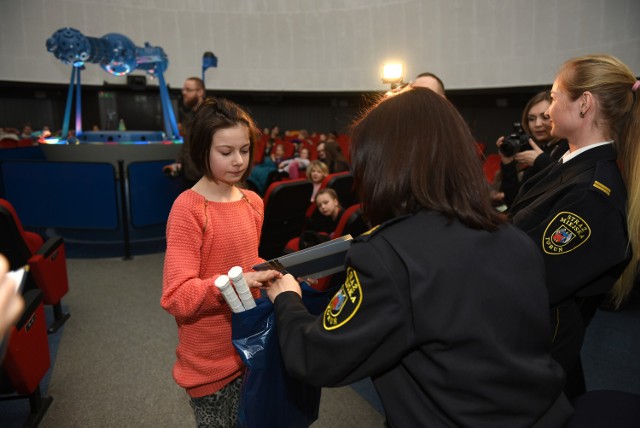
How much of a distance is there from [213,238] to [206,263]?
8 centimetres

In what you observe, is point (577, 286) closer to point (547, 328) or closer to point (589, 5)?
point (547, 328)

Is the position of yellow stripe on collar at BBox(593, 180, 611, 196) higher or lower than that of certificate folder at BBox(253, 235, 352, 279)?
higher

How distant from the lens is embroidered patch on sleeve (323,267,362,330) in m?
0.85

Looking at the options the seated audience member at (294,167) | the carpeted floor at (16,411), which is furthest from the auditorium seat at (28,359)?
the seated audience member at (294,167)

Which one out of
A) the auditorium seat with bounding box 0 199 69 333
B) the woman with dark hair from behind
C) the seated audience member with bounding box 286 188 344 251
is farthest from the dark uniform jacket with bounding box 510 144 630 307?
the auditorium seat with bounding box 0 199 69 333

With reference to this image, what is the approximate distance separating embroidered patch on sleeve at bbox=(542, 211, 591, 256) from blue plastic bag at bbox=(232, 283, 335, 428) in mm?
924

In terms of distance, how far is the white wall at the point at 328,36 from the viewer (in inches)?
349

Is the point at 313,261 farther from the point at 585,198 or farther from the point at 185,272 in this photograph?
the point at 585,198

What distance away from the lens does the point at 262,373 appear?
120 cm

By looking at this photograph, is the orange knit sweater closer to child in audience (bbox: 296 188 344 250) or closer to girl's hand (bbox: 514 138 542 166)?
girl's hand (bbox: 514 138 542 166)

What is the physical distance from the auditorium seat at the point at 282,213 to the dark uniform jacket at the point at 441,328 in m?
2.49

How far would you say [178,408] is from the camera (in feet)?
7.74

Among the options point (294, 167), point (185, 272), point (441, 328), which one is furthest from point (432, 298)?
point (294, 167)

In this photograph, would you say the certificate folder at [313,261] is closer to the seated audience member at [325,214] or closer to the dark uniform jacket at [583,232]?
the dark uniform jacket at [583,232]
